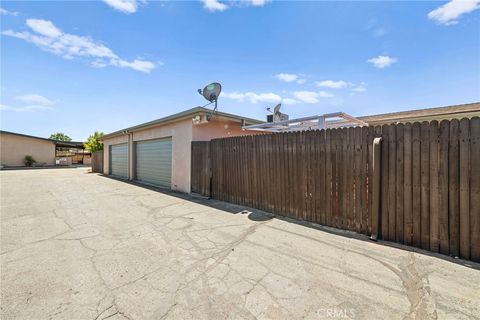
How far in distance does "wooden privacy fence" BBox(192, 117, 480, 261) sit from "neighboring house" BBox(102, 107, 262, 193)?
9.60 ft

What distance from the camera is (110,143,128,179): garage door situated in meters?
13.7

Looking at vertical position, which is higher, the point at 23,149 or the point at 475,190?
the point at 23,149

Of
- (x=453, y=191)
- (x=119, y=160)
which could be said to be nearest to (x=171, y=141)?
(x=119, y=160)

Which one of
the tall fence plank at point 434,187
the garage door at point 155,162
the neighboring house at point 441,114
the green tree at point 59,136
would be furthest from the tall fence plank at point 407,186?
the green tree at point 59,136

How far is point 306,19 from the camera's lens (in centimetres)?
679

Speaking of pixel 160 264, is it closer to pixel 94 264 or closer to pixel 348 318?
pixel 94 264

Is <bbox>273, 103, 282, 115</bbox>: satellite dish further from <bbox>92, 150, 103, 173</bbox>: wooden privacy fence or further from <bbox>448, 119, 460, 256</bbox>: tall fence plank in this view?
<bbox>92, 150, 103, 173</bbox>: wooden privacy fence

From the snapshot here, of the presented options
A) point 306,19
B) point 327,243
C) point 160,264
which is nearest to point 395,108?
point 306,19

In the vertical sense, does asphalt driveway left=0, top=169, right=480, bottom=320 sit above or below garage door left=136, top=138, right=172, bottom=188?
below

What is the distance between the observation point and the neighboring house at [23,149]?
2303 centimetres

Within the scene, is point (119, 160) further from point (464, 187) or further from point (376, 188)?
point (464, 187)

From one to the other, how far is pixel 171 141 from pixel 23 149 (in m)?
27.7

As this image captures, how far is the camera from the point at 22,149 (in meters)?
24.2

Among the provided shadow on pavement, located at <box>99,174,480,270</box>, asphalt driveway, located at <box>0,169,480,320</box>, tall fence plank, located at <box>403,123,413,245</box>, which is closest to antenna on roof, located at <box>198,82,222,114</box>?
shadow on pavement, located at <box>99,174,480,270</box>
